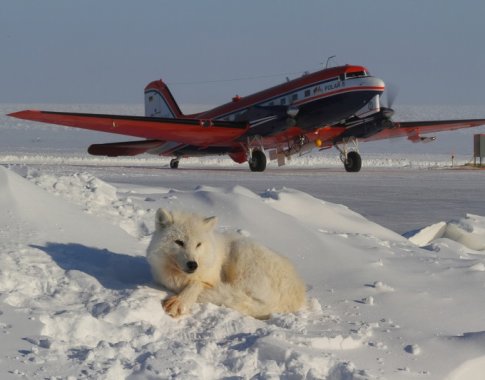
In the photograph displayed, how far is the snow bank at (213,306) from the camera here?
481 cm

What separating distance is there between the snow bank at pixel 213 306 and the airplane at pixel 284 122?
669 inches

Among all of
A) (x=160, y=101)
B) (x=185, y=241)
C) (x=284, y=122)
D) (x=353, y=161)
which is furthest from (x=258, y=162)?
(x=185, y=241)

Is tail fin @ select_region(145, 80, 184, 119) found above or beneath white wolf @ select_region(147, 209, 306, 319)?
above

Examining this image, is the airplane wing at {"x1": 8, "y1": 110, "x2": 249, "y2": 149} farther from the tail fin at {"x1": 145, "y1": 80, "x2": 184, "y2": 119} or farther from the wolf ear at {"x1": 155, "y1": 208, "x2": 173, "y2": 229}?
the wolf ear at {"x1": 155, "y1": 208, "x2": 173, "y2": 229}

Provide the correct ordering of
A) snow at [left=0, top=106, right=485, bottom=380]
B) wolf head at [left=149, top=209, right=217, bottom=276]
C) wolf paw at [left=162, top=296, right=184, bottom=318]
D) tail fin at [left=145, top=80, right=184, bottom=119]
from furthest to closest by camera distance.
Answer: tail fin at [left=145, top=80, right=184, bottom=119]
wolf head at [left=149, top=209, right=217, bottom=276]
wolf paw at [left=162, top=296, right=184, bottom=318]
snow at [left=0, top=106, right=485, bottom=380]

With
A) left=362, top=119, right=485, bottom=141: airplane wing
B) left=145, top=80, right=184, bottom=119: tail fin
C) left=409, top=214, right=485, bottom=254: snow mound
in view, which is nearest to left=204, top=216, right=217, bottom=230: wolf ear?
left=409, top=214, right=485, bottom=254: snow mound

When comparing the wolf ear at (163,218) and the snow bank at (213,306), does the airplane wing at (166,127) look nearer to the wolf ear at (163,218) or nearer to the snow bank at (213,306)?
the snow bank at (213,306)

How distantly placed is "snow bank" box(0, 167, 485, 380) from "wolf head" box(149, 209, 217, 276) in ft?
1.00

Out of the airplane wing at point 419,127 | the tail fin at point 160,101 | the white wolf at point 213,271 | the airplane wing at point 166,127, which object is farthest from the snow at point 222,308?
the tail fin at point 160,101

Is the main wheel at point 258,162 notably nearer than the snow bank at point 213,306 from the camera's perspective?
No

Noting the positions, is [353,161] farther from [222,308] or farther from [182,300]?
[182,300]

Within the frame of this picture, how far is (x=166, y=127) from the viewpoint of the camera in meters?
28.9

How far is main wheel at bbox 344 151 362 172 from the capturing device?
2814 cm

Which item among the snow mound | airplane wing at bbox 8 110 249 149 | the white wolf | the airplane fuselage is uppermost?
the airplane fuselage
